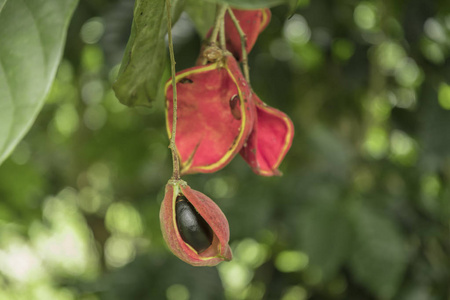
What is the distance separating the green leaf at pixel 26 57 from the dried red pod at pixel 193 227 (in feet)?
0.32

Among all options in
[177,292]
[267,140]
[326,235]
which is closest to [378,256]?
[326,235]

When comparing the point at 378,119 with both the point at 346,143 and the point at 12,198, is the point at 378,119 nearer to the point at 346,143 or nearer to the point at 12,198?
the point at 346,143

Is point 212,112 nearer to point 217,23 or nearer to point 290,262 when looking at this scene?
point 217,23

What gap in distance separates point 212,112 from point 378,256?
2.05 feet

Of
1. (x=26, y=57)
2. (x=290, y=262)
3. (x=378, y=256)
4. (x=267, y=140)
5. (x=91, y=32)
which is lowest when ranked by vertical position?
(x=290, y=262)

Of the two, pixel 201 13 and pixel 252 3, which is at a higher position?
pixel 252 3

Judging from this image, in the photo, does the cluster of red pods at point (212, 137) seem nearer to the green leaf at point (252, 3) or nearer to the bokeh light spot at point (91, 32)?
the green leaf at point (252, 3)

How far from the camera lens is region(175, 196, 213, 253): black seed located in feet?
1.16

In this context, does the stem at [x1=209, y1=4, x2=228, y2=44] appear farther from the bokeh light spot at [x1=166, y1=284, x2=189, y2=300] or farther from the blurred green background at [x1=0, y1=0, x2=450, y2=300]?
the bokeh light spot at [x1=166, y1=284, x2=189, y2=300]

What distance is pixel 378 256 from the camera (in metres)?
0.95

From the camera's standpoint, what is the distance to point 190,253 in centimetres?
35

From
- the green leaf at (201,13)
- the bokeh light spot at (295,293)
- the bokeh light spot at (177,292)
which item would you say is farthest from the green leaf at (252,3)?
the bokeh light spot at (295,293)

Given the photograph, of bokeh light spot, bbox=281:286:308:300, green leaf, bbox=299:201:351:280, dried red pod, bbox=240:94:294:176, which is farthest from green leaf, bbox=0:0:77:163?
bokeh light spot, bbox=281:286:308:300

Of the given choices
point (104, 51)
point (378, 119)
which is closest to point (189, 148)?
point (104, 51)
